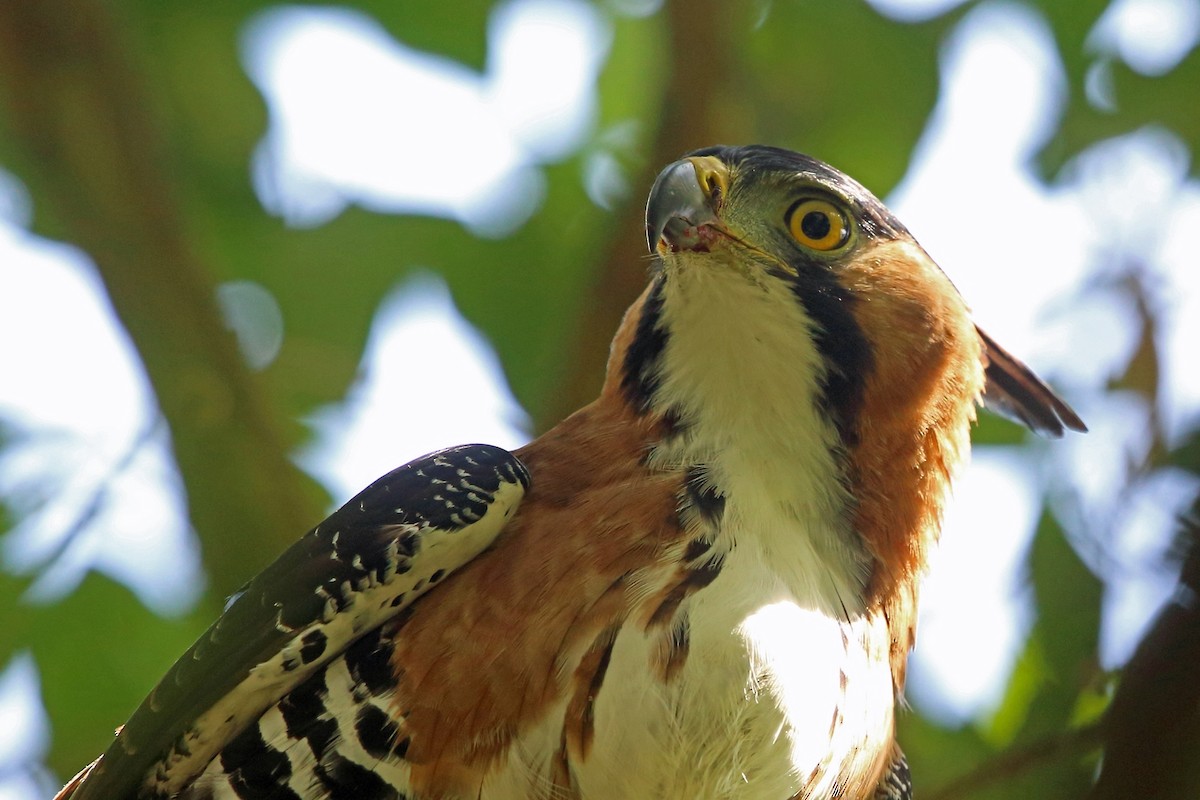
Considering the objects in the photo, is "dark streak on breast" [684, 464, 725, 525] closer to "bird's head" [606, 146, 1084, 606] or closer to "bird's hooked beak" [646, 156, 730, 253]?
"bird's head" [606, 146, 1084, 606]

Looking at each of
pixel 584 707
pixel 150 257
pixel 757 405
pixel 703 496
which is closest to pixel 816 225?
pixel 757 405

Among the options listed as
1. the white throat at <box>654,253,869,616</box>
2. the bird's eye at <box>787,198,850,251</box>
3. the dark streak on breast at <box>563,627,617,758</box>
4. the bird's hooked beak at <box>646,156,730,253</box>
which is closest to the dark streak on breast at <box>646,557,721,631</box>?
the dark streak on breast at <box>563,627,617,758</box>

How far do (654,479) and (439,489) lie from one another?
58 centimetres

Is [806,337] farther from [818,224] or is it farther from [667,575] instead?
[667,575]

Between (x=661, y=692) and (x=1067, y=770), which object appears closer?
(x=1067, y=770)

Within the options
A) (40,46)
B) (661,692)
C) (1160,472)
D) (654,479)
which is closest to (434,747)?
(661,692)

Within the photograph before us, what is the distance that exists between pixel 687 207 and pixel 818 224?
1.44ft

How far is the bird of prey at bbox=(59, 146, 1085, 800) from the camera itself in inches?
126

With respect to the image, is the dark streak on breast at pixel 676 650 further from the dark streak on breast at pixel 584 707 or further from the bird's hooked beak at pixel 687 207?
the bird's hooked beak at pixel 687 207

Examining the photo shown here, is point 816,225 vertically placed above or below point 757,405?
above

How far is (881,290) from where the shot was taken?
401cm

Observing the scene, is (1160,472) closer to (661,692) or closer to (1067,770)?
(1067,770)

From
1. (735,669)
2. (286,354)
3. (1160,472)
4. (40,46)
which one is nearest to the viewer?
(1160,472)

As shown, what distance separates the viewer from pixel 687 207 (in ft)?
12.6
